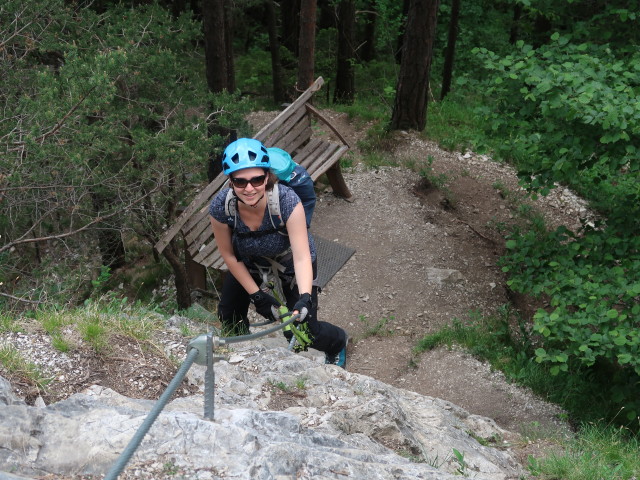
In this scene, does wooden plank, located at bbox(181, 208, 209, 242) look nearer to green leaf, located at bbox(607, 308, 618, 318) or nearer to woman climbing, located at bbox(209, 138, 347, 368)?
woman climbing, located at bbox(209, 138, 347, 368)

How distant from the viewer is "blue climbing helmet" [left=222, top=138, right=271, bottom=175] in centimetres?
404

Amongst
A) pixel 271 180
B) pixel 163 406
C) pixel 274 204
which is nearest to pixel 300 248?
pixel 274 204

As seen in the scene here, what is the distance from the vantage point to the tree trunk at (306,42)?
11211mm

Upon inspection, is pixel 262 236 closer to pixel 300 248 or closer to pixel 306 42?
pixel 300 248

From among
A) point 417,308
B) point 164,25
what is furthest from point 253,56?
point 417,308

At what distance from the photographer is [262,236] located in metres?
4.45

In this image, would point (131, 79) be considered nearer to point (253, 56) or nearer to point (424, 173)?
point (424, 173)

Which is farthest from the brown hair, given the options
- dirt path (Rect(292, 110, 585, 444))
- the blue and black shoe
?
dirt path (Rect(292, 110, 585, 444))

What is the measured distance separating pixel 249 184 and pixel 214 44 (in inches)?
253

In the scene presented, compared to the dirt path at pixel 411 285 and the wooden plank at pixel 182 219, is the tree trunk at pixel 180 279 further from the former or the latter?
the dirt path at pixel 411 285

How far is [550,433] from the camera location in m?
5.48

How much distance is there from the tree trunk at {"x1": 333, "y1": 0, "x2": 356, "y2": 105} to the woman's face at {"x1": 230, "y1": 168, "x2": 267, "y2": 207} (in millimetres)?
11192

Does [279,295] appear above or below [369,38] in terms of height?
below

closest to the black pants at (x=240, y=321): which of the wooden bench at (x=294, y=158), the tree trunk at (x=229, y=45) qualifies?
the wooden bench at (x=294, y=158)
